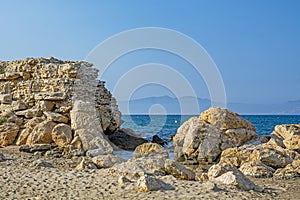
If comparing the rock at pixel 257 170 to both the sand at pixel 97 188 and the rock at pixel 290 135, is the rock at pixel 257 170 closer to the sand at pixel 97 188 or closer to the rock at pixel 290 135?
the sand at pixel 97 188

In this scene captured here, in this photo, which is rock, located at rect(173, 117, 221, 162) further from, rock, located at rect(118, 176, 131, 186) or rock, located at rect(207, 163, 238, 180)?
rock, located at rect(118, 176, 131, 186)

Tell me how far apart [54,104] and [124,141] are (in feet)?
15.2

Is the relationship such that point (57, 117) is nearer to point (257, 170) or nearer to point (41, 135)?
point (41, 135)

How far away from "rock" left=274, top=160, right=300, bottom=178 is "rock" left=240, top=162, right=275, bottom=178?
0.85 ft

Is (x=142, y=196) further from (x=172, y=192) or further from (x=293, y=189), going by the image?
(x=293, y=189)

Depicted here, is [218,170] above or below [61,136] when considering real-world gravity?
below

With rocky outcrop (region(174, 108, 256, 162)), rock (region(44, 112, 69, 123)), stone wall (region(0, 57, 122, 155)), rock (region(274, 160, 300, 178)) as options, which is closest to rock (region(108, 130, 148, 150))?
stone wall (region(0, 57, 122, 155))

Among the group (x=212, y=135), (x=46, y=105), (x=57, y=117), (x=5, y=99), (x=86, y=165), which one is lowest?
(x=86, y=165)

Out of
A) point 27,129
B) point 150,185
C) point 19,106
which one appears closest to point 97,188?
point 150,185

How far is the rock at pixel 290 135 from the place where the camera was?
50.8ft

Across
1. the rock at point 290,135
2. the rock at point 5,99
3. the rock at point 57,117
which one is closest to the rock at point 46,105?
the rock at point 57,117

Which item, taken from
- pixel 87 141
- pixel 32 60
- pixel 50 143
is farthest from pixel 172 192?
pixel 32 60

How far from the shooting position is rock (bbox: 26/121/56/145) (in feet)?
56.7

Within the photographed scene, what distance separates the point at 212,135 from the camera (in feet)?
55.1
